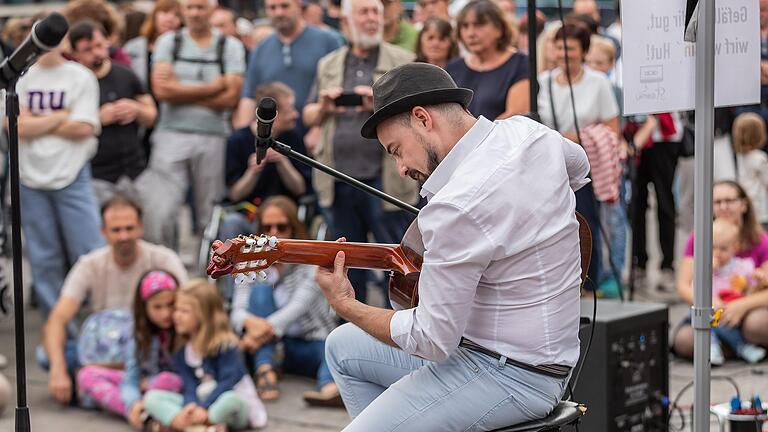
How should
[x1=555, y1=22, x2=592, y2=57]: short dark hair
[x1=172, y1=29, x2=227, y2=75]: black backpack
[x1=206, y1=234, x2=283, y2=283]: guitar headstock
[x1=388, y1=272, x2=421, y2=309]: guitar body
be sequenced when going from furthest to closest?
[x1=172, y1=29, x2=227, y2=75]: black backpack
[x1=555, y1=22, x2=592, y2=57]: short dark hair
[x1=388, y1=272, x2=421, y2=309]: guitar body
[x1=206, y1=234, x2=283, y2=283]: guitar headstock

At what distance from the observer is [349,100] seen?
605cm

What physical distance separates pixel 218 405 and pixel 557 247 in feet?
8.15

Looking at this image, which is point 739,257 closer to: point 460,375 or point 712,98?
point 712,98

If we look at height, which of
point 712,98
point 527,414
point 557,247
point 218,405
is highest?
point 712,98

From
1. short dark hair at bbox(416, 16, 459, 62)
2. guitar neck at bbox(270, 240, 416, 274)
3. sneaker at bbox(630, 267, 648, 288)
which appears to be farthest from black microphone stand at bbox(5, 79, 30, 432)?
sneaker at bbox(630, 267, 648, 288)

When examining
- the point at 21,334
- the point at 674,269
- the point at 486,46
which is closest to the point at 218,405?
the point at 21,334

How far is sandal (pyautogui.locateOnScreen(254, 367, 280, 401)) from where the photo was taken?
19.1 feet

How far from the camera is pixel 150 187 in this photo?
7.46 meters

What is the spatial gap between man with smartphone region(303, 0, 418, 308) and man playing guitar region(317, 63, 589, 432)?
278 centimetres

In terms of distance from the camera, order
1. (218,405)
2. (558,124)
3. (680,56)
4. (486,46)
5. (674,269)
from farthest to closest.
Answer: (674,269), (558,124), (486,46), (218,405), (680,56)

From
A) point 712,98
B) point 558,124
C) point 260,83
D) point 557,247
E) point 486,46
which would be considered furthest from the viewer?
point 260,83

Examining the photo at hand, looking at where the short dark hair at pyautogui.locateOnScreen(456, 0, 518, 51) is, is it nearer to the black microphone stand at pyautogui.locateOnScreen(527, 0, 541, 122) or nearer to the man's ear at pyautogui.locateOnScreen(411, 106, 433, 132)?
the black microphone stand at pyautogui.locateOnScreen(527, 0, 541, 122)

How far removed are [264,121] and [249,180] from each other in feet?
11.2

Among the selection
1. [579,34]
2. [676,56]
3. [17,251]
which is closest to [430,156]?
[676,56]
